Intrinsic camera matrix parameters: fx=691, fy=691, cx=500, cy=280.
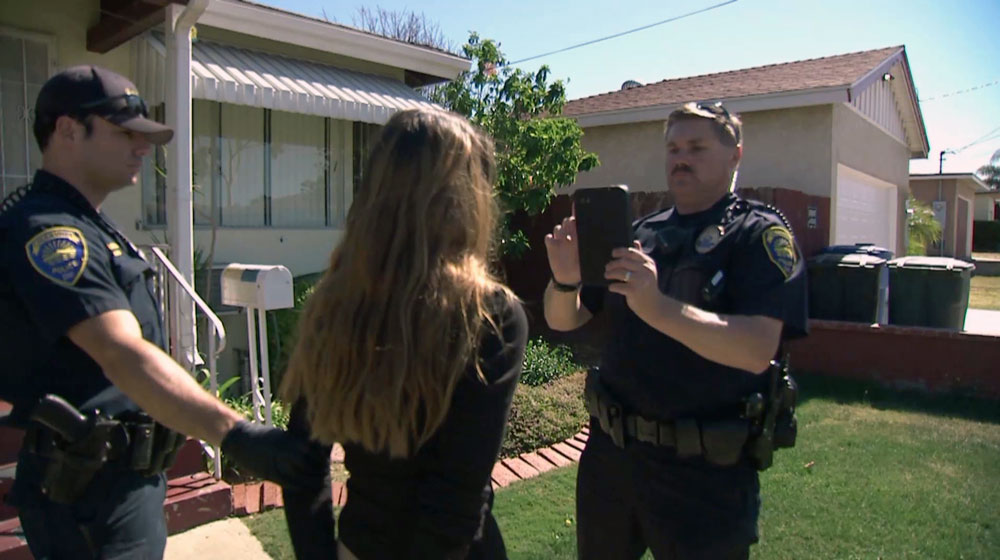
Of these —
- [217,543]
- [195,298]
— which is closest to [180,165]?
[195,298]

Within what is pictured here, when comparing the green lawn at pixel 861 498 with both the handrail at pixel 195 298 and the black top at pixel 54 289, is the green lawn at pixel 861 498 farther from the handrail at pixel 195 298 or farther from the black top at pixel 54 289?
the black top at pixel 54 289

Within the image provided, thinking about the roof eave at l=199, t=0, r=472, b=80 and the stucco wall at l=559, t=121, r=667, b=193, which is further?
A: the stucco wall at l=559, t=121, r=667, b=193

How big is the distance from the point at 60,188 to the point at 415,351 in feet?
3.67

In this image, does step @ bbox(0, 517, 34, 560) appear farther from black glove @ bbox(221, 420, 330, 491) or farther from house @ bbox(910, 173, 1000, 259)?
house @ bbox(910, 173, 1000, 259)

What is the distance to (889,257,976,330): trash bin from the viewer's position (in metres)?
7.02

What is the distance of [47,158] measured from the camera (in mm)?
1815

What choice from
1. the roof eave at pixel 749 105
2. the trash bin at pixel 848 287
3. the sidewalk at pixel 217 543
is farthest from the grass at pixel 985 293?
the sidewalk at pixel 217 543

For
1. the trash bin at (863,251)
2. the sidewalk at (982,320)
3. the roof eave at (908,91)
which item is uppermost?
the roof eave at (908,91)

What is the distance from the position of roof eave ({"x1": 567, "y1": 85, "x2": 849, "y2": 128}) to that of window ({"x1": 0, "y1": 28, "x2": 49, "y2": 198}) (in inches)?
292

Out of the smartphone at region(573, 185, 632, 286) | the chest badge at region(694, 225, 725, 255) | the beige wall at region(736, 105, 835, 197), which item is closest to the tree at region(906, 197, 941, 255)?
the beige wall at region(736, 105, 835, 197)

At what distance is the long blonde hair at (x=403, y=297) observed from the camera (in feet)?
4.45

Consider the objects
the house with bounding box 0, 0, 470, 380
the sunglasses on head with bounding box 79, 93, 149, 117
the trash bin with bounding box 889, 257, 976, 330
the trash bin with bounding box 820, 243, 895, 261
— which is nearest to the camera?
the sunglasses on head with bounding box 79, 93, 149, 117

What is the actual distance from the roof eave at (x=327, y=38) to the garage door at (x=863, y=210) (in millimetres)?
5483

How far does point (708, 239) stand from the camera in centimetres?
214
